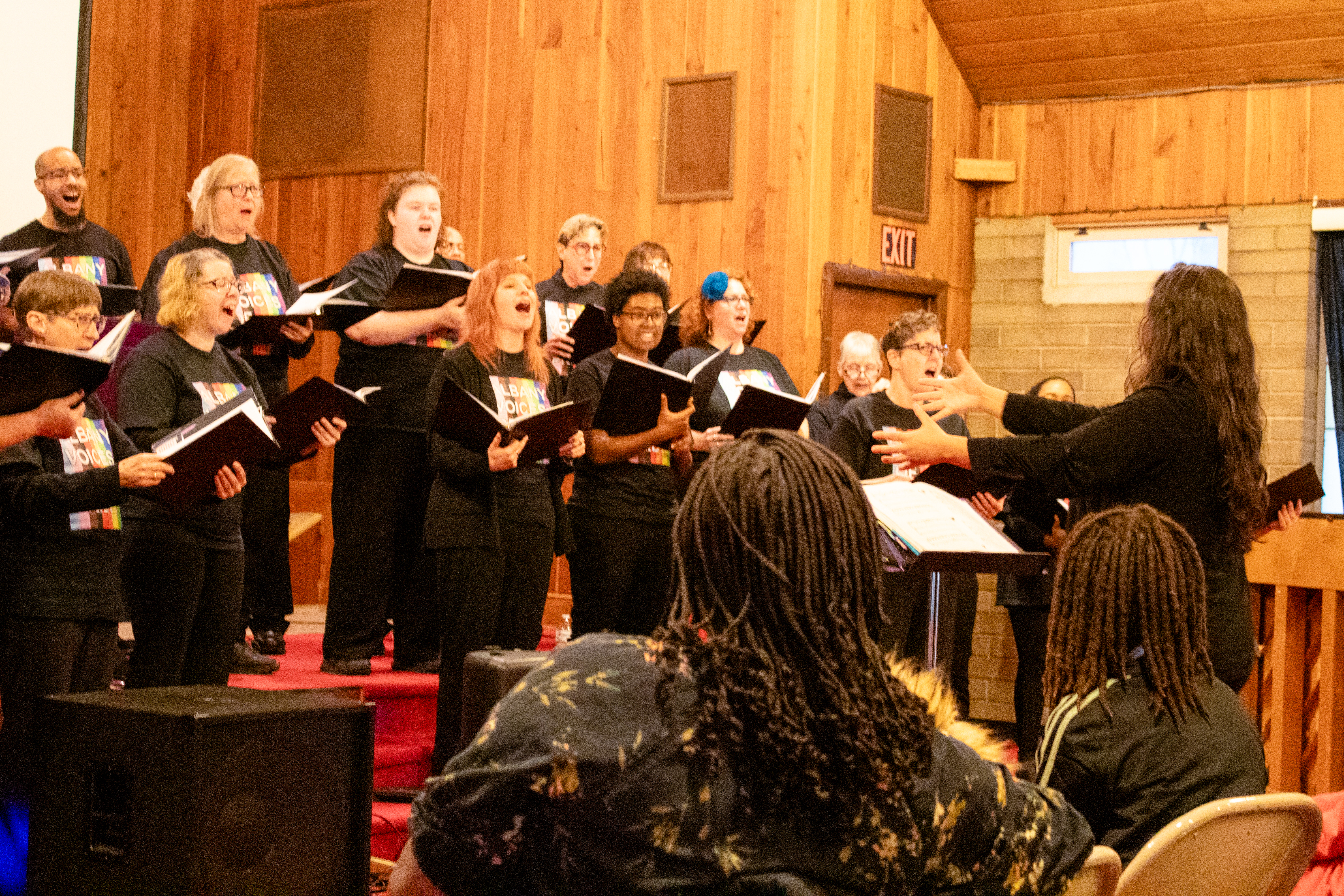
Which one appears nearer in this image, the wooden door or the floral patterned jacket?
the floral patterned jacket

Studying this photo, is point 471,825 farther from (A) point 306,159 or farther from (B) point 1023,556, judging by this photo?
(A) point 306,159

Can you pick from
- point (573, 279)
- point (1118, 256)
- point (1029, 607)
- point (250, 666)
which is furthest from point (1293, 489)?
point (1118, 256)

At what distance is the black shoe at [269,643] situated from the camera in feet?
14.0

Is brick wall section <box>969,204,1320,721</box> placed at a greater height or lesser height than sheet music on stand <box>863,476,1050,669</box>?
greater

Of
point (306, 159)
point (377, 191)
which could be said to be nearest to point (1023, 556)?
point (377, 191)

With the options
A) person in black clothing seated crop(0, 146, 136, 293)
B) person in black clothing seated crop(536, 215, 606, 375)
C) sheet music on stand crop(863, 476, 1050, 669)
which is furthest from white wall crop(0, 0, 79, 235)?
sheet music on stand crop(863, 476, 1050, 669)

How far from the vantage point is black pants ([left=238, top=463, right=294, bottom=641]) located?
4160 millimetres

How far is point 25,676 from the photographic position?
2.67m

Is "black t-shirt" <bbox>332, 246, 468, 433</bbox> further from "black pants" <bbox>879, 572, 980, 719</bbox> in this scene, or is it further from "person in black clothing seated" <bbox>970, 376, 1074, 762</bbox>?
"person in black clothing seated" <bbox>970, 376, 1074, 762</bbox>

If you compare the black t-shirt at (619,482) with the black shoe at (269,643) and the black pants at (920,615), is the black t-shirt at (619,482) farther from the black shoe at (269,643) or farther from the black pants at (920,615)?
the black shoe at (269,643)

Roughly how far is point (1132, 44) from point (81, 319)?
202 inches

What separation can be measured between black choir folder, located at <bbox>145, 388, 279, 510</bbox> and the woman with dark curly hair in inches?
51.4

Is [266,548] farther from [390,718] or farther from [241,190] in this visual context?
[241,190]

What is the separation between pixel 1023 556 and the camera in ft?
9.52
